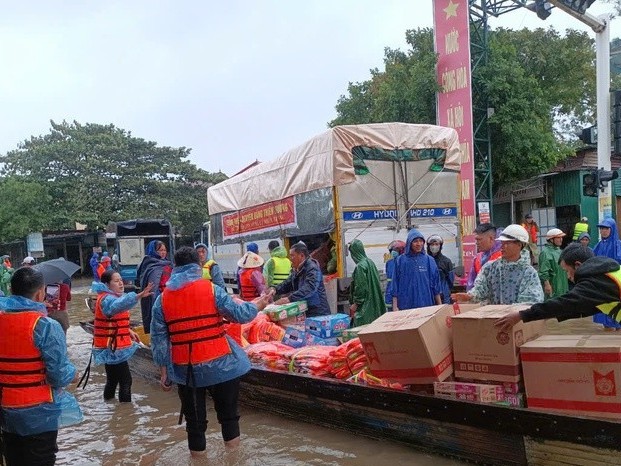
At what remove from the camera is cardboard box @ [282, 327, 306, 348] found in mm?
6013

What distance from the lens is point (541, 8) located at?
11398mm

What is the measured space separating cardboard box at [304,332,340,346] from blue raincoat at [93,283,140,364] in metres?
1.78

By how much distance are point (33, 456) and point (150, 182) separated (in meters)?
28.4

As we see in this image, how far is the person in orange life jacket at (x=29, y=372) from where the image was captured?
126 inches

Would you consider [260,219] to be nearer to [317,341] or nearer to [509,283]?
[317,341]

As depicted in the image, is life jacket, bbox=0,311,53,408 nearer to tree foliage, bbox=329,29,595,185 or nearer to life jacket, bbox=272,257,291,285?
life jacket, bbox=272,257,291,285

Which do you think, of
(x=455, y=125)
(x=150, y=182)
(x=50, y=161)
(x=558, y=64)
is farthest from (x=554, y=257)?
(x=50, y=161)

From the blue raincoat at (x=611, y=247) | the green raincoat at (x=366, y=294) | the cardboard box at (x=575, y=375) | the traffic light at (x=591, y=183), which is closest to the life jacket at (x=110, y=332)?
the green raincoat at (x=366, y=294)

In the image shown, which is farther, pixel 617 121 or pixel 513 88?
pixel 513 88

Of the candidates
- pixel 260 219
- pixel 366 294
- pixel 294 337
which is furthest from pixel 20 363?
pixel 260 219

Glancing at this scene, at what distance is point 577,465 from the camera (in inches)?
130

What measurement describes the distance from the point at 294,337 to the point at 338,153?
2.94m

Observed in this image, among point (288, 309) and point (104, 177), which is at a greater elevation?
point (104, 177)

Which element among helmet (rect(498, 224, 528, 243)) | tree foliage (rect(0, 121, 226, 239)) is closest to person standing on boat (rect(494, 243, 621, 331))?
helmet (rect(498, 224, 528, 243))
